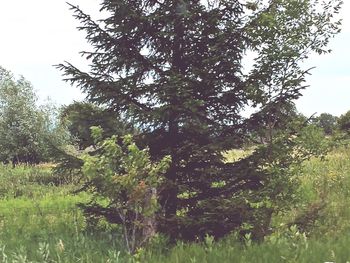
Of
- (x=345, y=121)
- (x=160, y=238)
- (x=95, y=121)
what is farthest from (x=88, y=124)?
(x=345, y=121)

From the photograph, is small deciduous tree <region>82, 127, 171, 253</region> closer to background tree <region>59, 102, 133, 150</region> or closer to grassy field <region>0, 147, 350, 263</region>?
grassy field <region>0, 147, 350, 263</region>

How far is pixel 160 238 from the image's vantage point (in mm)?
6793

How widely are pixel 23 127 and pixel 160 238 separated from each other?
94.0 ft

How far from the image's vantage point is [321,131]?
8398 mm

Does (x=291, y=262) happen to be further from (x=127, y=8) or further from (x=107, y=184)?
(x=127, y=8)

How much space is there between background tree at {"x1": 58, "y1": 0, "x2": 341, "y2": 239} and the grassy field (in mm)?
806

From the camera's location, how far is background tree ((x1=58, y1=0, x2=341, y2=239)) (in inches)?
287

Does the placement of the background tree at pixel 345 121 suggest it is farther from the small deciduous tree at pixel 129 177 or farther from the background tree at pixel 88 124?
the small deciduous tree at pixel 129 177

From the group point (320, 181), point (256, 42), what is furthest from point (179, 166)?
point (320, 181)

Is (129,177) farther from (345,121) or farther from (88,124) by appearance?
(345,121)

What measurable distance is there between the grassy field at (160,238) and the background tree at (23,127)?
1275 cm

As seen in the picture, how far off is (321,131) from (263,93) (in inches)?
51.9

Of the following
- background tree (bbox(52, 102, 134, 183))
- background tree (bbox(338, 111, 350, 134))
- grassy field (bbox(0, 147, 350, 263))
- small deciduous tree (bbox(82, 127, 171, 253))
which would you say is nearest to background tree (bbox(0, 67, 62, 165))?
grassy field (bbox(0, 147, 350, 263))

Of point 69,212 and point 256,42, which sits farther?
point 69,212
